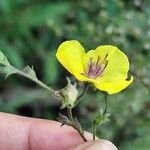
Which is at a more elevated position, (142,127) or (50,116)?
(142,127)

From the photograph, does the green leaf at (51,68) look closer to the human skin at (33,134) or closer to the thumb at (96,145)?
the human skin at (33,134)

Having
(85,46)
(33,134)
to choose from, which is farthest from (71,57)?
(85,46)

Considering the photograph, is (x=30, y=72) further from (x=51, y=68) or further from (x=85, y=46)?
(x=51, y=68)

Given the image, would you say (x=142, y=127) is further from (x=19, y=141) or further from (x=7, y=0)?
(x=7, y=0)

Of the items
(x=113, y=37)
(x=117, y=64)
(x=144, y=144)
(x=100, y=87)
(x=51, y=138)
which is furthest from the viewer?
(x=144, y=144)

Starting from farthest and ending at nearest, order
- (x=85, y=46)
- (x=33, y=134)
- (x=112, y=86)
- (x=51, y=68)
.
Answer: (x=51, y=68) → (x=85, y=46) → (x=33, y=134) → (x=112, y=86)

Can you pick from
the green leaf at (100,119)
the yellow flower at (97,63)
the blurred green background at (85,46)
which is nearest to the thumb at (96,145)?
the green leaf at (100,119)

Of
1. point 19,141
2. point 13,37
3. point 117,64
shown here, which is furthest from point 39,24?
point 117,64
